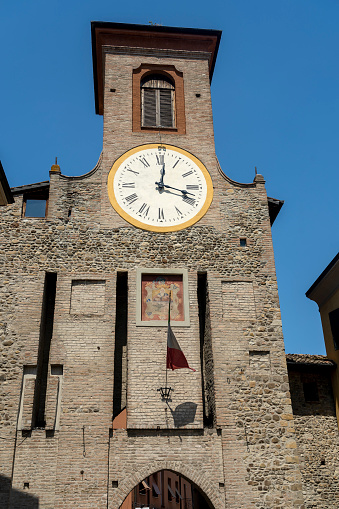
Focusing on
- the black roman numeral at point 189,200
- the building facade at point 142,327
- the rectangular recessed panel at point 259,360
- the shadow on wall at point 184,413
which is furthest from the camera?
the black roman numeral at point 189,200

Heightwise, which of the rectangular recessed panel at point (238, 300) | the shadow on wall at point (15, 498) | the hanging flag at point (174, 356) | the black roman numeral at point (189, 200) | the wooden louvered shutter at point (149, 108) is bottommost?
the shadow on wall at point (15, 498)

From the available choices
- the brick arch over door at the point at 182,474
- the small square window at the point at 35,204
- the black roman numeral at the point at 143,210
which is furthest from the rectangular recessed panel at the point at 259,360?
the small square window at the point at 35,204

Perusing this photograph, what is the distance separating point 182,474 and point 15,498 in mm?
3739

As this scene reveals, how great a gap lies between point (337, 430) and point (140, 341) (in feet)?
22.0

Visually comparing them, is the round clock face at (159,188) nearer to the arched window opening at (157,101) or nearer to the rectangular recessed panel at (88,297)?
the arched window opening at (157,101)

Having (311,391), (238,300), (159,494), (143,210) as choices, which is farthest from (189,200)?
(159,494)

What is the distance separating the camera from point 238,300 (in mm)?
15242

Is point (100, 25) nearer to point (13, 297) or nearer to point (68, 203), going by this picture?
point (68, 203)

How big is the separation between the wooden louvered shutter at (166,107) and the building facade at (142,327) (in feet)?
0.44

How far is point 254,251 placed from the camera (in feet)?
52.6

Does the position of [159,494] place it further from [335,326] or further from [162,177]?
[162,177]

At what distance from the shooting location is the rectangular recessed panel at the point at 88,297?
48.2 feet

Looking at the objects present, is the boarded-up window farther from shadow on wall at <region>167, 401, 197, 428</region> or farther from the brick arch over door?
the brick arch over door

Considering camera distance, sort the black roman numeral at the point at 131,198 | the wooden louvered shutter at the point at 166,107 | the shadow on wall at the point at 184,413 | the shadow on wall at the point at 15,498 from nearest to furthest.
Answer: the shadow on wall at the point at 15,498
the shadow on wall at the point at 184,413
the black roman numeral at the point at 131,198
the wooden louvered shutter at the point at 166,107
